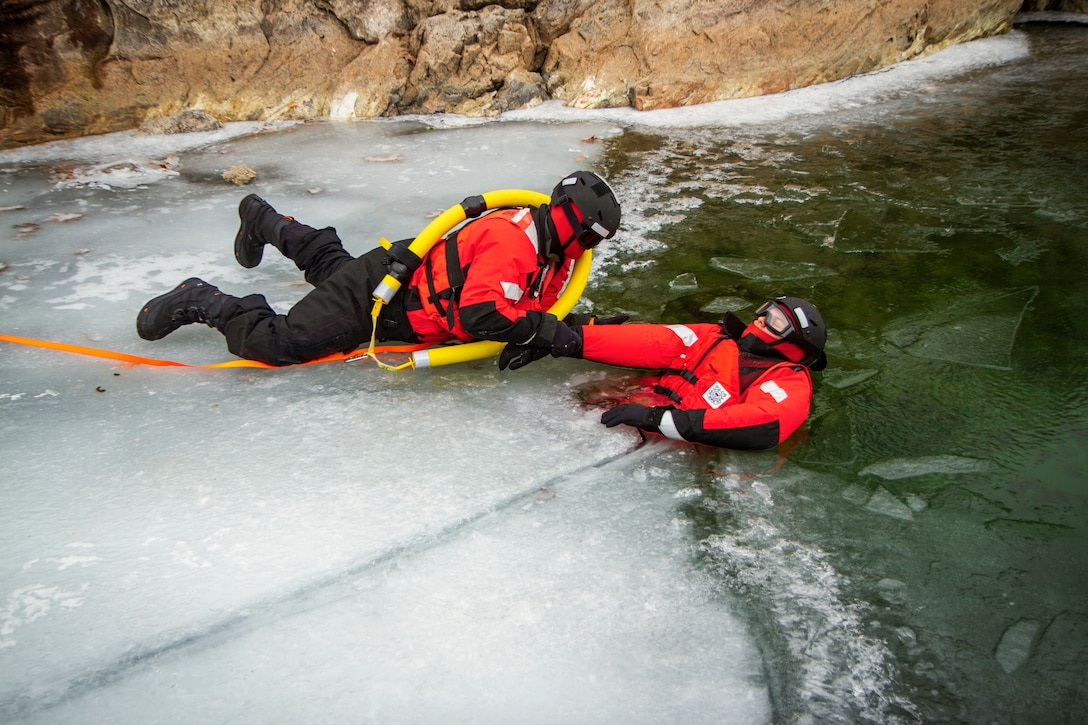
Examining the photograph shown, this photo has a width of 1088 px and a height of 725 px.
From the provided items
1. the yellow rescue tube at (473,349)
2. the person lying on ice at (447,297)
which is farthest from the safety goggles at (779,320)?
the yellow rescue tube at (473,349)

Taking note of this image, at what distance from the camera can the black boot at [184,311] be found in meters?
3.00

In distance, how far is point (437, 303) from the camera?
9.57ft

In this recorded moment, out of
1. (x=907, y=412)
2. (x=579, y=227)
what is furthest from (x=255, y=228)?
(x=907, y=412)

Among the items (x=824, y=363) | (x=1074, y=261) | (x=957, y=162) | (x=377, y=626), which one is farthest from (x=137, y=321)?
(x=957, y=162)

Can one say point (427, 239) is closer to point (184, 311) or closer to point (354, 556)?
point (184, 311)

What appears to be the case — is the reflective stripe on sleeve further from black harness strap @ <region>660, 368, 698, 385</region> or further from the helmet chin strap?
the helmet chin strap

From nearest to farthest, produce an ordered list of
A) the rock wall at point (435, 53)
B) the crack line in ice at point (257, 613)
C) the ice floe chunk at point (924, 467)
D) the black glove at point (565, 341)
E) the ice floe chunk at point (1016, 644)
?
the crack line in ice at point (257, 613)
the ice floe chunk at point (1016, 644)
the ice floe chunk at point (924, 467)
the black glove at point (565, 341)
the rock wall at point (435, 53)

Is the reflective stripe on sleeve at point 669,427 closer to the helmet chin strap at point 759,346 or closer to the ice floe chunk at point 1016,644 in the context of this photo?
the helmet chin strap at point 759,346

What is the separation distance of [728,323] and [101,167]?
177 inches

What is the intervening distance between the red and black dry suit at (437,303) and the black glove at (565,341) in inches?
1.6

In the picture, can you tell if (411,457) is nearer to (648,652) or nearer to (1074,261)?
(648,652)

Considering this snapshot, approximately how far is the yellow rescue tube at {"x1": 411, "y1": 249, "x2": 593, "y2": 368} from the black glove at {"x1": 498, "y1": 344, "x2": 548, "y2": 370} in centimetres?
6

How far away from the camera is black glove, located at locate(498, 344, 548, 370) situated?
2.90m

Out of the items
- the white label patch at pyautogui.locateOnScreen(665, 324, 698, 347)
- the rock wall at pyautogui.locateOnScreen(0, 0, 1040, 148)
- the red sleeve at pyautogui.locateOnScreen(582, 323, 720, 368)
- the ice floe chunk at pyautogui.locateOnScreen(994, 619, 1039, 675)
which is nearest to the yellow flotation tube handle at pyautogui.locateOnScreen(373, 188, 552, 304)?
the red sleeve at pyautogui.locateOnScreen(582, 323, 720, 368)
